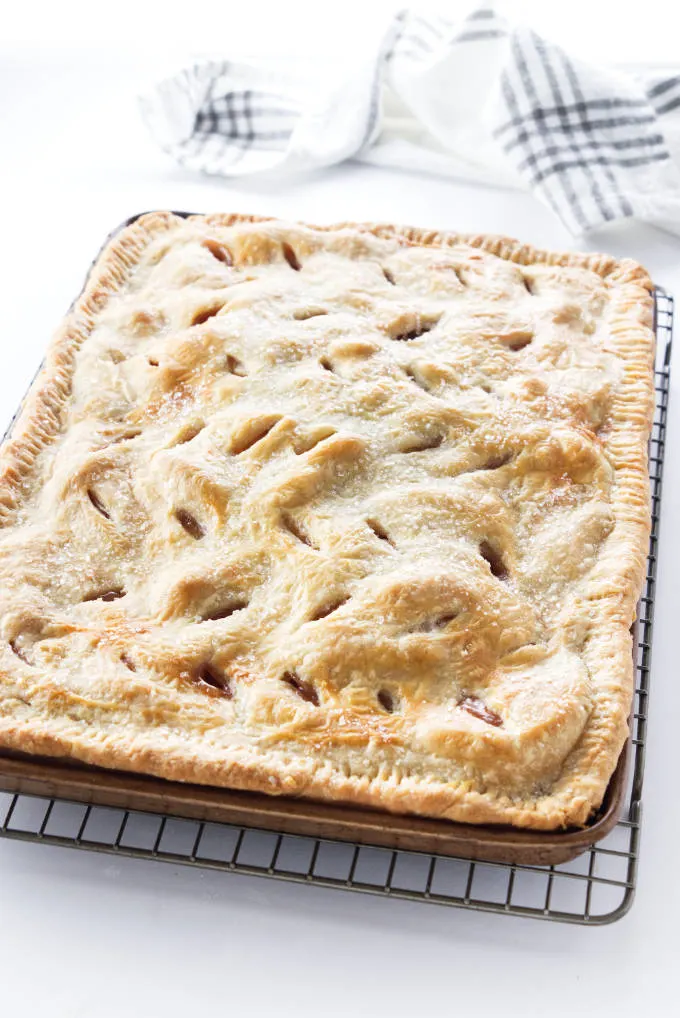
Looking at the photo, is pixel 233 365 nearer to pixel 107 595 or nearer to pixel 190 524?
pixel 190 524

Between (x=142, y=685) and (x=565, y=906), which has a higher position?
(x=142, y=685)

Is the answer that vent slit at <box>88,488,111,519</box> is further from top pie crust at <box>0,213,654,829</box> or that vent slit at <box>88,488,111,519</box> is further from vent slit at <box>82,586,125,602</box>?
vent slit at <box>82,586,125,602</box>

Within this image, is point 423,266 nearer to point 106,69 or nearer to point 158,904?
point 158,904

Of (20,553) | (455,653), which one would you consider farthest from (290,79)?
(455,653)

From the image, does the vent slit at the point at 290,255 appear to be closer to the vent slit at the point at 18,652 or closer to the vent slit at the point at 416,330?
the vent slit at the point at 416,330

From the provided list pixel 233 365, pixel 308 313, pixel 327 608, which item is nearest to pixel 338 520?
pixel 327 608
